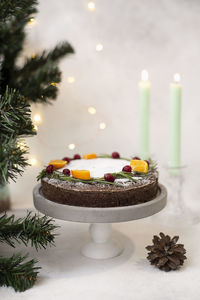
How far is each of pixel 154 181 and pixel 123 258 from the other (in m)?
0.28

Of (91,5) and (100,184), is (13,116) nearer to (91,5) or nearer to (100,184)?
(100,184)

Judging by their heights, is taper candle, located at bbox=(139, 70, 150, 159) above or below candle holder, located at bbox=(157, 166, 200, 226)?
above

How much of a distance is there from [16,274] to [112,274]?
0.95 feet

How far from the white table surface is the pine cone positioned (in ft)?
0.07

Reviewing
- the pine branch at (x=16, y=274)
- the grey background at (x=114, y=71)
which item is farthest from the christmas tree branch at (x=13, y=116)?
the grey background at (x=114, y=71)

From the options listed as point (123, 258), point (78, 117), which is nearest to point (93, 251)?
point (123, 258)

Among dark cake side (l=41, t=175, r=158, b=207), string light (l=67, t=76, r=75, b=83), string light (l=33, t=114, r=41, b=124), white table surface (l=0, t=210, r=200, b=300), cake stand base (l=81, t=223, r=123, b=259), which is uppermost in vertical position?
string light (l=67, t=76, r=75, b=83)

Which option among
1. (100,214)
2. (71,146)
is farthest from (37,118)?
(100,214)

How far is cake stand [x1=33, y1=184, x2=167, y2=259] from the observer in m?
1.25

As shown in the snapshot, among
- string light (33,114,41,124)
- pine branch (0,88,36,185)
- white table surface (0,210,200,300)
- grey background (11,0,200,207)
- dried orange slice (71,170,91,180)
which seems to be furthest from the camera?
grey background (11,0,200,207)

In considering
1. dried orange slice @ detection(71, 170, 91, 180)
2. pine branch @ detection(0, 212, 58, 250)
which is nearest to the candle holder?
dried orange slice @ detection(71, 170, 91, 180)

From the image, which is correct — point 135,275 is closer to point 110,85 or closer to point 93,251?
point 93,251

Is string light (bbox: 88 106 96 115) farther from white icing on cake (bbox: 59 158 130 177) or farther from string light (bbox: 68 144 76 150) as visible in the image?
white icing on cake (bbox: 59 158 130 177)

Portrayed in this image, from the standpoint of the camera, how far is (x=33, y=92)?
1586 millimetres
